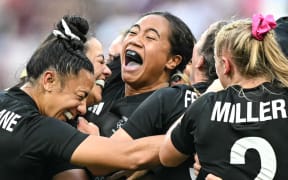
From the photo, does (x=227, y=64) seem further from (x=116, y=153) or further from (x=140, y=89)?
(x=140, y=89)

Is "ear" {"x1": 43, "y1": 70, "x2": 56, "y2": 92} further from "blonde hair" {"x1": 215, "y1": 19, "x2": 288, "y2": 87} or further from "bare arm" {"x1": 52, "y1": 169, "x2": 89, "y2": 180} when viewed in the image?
"blonde hair" {"x1": 215, "y1": 19, "x2": 288, "y2": 87}

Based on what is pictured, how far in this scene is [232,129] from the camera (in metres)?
1.90

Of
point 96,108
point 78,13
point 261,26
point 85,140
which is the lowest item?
point 78,13

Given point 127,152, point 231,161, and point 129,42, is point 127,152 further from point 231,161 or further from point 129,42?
point 129,42

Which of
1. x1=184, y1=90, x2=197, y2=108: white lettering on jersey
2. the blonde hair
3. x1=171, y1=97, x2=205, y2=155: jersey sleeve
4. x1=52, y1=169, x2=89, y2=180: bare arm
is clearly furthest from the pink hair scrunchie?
x1=52, y1=169, x2=89, y2=180: bare arm

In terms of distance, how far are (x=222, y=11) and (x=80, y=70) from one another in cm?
268

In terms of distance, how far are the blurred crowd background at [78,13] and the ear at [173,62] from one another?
6.98 ft

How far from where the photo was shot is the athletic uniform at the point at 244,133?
1877 millimetres

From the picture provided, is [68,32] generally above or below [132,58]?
above

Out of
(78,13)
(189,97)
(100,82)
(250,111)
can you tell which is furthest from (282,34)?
(78,13)

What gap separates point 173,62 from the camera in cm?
272

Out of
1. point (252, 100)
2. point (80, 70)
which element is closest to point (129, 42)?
point (80, 70)

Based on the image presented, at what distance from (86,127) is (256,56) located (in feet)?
2.72

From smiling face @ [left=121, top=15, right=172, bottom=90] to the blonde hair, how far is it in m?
0.69
